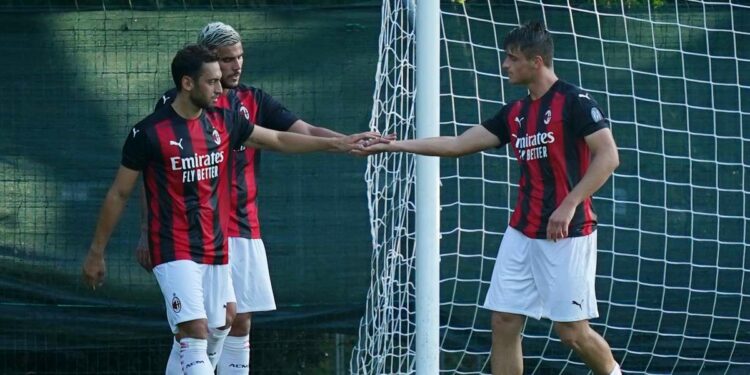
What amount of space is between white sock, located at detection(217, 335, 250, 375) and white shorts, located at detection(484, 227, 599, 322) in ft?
4.20

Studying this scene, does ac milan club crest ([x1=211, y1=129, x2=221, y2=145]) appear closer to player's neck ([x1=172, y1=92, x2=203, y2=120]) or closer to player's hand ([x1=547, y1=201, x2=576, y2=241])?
player's neck ([x1=172, y1=92, x2=203, y2=120])

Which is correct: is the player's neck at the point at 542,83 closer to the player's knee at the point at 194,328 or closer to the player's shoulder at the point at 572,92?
the player's shoulder at the point at 572,92

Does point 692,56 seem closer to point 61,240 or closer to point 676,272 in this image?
point 676,272

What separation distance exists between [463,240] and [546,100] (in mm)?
1729

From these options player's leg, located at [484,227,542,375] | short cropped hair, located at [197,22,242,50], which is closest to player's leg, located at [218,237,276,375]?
short cropped hair, located at [197,22,242,50]

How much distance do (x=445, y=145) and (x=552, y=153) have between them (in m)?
0.52

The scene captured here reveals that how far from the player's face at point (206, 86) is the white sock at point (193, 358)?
1.07 m

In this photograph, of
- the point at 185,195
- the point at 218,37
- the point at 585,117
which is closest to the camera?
the point at 185,195

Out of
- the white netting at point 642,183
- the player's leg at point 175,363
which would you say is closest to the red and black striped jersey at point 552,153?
the white netting at point 642,183

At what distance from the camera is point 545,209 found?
6277 millimetres

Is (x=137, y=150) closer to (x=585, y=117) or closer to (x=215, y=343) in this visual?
(x=215, y=343)

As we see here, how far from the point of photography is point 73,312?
25.3 ft

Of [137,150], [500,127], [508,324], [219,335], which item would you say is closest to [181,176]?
[137,150]

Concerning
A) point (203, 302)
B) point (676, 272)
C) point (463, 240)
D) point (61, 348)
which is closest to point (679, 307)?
point (676, 272)
